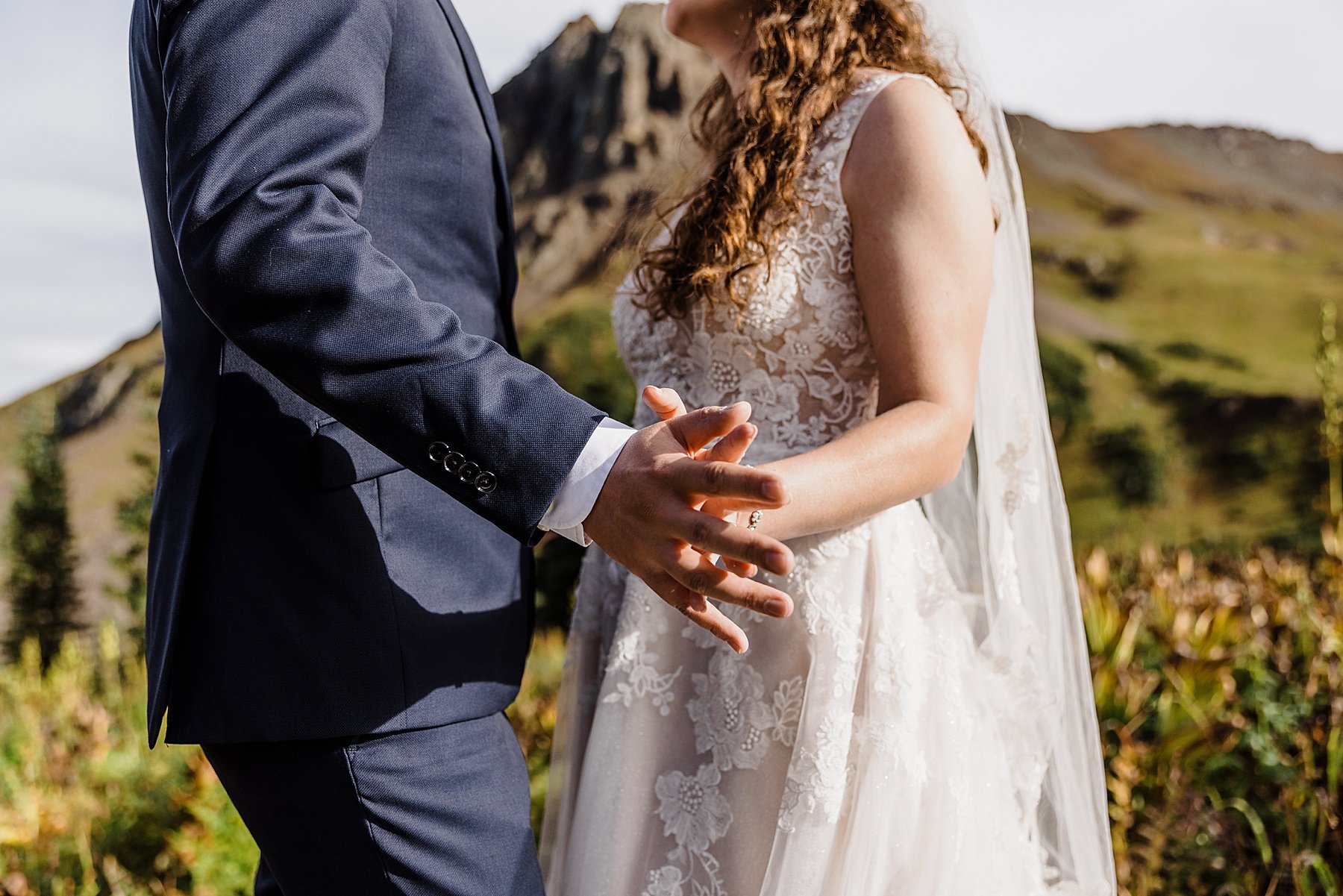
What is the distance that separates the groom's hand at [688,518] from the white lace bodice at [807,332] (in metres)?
0.50

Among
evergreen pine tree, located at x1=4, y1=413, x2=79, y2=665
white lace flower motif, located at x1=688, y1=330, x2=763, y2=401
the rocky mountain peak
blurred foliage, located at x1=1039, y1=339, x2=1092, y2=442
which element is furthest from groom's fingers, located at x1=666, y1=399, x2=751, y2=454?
the rocky mountain peak

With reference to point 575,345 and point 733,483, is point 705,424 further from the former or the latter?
point 575,345

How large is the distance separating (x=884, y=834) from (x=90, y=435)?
10130 millimetres

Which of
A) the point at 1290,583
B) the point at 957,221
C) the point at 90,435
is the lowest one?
the point at 90,435

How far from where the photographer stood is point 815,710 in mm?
1351

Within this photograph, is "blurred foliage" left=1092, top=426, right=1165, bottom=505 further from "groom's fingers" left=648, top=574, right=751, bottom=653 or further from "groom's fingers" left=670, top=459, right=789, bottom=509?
"groom's fingers" left=670, top=459, right=789, bottom=509

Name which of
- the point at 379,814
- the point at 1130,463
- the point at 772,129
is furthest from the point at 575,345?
the point at 379,814

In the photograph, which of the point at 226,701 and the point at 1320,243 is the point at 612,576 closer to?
the point at 226,701

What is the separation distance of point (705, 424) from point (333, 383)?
15.8 inches

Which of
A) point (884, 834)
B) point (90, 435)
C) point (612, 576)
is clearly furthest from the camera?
point (90, 435)

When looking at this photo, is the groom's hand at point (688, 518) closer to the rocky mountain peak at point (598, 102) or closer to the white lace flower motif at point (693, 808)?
the white lace flower motif at point (693, 808)

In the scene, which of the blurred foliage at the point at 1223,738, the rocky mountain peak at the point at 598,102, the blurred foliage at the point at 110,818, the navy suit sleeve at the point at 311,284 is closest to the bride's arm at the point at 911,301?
the navy suit sleeve at the point at 311,284

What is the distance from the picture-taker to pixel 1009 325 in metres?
1.70

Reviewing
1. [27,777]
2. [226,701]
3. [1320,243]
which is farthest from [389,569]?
[1320,243]
